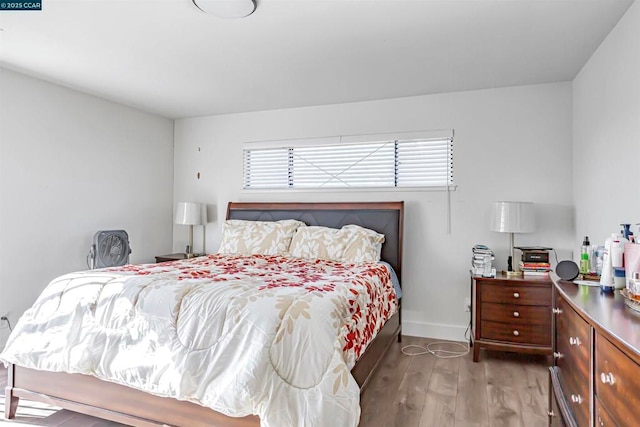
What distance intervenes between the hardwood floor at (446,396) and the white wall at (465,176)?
27.4 inches

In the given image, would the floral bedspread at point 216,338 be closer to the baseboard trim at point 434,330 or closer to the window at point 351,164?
the baseboard trim at point 434,330

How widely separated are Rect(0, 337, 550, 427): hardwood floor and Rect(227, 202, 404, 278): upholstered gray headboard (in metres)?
0.99

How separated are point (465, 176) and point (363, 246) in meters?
1.25

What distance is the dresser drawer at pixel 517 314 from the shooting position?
10.0 ft

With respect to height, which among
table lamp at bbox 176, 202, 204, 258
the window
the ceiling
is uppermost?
the ceiling

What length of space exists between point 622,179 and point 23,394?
3.78 meters

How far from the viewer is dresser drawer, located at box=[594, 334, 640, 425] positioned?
0.94m

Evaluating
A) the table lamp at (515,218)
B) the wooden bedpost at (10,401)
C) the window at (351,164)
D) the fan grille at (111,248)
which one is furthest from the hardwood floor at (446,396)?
the window at (351,164)

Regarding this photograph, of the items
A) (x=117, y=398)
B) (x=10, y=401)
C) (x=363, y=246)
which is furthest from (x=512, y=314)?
(x=10, y=401)

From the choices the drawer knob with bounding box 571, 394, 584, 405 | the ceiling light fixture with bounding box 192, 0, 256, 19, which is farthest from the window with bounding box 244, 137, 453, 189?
the drawer knob with bounding box 571, 394, 584, 405

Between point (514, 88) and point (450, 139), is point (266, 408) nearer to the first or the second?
point (450, 139)

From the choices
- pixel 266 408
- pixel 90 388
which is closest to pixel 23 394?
pixel 90 388

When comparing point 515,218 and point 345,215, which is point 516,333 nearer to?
point 515,218

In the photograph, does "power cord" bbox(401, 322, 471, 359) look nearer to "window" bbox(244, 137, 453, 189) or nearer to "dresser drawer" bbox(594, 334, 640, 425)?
"window" bbox(244, 137, 453, 189)
